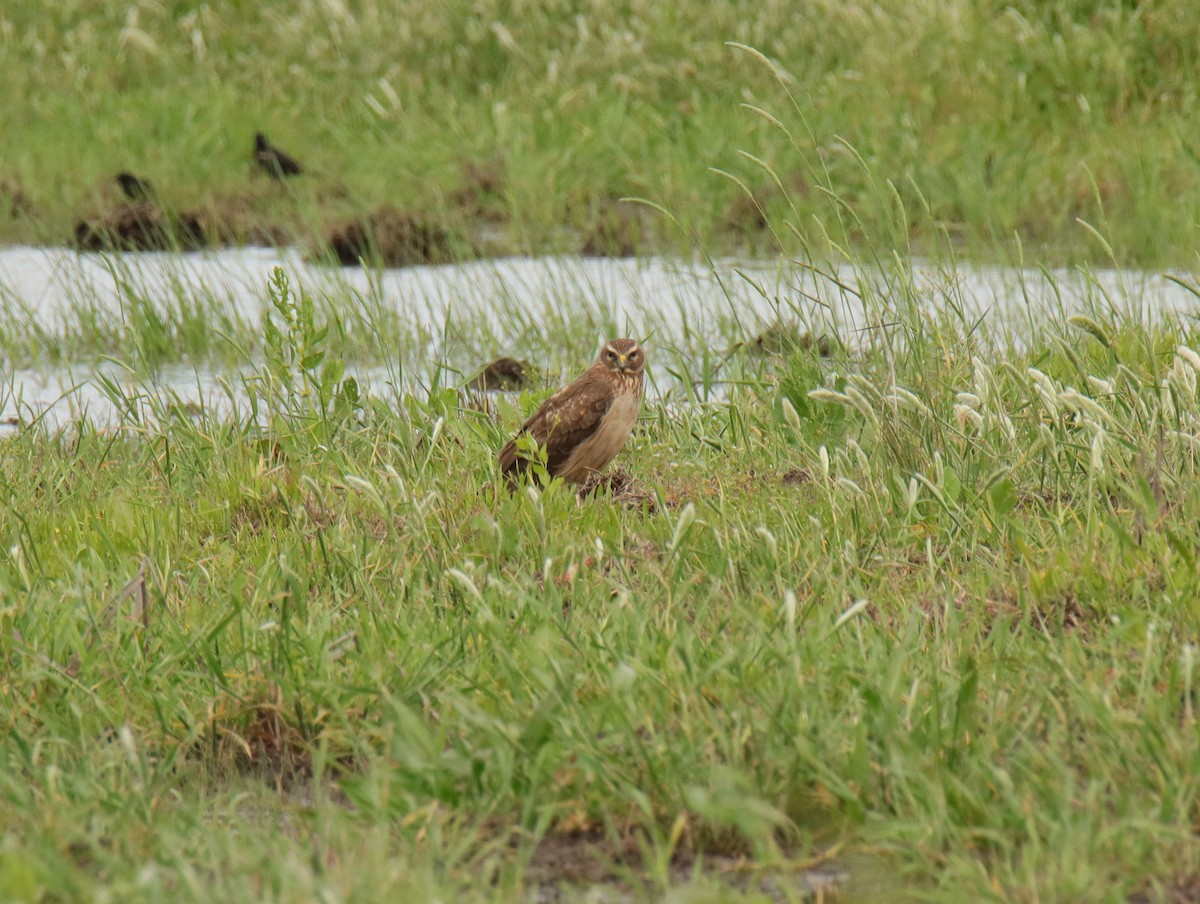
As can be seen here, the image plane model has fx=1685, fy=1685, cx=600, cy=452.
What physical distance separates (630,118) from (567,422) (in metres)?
6.97

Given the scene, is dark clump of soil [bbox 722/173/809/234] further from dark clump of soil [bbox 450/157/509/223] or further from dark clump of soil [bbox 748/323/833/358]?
dark clump of soil [bbox 748/323/833/358]

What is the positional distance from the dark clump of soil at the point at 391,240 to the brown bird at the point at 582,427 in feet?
13.6

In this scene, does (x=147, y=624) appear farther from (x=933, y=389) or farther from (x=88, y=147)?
(x=88, y=147)

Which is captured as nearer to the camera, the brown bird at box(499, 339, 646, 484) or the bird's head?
the brown bird at box(499, 339, 646, 484)

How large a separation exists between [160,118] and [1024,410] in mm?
9055

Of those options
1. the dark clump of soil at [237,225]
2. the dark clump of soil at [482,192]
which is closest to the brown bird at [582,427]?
the dark clump of soil at [237,225]

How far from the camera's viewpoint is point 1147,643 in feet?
11.9

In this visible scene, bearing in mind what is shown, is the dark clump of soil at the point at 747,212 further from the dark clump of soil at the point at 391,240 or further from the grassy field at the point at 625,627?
the grassy field at the point at 625,627

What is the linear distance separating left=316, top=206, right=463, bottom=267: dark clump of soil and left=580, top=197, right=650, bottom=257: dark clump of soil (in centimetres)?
80

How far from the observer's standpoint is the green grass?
3.19 metres

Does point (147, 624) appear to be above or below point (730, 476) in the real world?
above

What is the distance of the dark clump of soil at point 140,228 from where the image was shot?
10242 mm

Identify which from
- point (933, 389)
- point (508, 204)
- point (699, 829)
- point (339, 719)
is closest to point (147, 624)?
point (339, 719)

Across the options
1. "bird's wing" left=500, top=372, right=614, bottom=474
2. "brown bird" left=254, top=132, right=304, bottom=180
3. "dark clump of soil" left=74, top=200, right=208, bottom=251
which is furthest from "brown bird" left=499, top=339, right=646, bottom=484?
"brown bird" left=254, top=132, right=304, bottom=180
